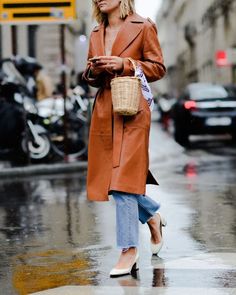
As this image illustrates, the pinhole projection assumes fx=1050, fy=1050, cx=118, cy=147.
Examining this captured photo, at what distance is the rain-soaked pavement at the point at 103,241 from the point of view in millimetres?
6062

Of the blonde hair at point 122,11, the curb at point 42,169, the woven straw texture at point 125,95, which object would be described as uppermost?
the blonde hair at point 122,11

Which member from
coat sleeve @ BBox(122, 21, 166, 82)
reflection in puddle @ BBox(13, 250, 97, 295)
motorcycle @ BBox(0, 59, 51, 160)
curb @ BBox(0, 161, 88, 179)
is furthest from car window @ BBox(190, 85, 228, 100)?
coat sleeve @ BBox(122, 21, 166, 82)

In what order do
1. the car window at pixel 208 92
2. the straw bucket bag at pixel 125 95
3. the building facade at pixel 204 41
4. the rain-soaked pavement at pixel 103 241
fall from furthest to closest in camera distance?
the building facade at pixel 204 41 → the car window at pixel 208 92 → the straw bucket bag at pixel 125 95 → the rain-soaked pavement at pixel 103 241

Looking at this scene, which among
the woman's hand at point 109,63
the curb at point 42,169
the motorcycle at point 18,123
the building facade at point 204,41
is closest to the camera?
the woman's hand at point 109,63

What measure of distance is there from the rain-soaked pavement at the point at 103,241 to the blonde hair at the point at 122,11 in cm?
158

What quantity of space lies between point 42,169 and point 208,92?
9.62 meters

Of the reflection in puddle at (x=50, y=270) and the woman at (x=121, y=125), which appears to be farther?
the woman at (x=121, y=125)

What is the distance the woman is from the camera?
252 inches

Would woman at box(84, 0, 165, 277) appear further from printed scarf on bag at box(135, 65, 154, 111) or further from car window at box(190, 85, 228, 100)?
car window at box(190, 85, 228, 100)

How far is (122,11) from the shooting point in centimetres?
662

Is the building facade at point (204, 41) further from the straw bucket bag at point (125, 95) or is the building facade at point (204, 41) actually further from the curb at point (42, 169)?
the straw bucket bag at point (125, 95)

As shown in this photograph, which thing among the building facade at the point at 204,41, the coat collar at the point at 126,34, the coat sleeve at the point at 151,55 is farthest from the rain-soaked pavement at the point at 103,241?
the building facade at the point at 204,41

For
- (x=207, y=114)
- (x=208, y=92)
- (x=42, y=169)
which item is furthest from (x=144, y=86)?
(x=208, y=92)

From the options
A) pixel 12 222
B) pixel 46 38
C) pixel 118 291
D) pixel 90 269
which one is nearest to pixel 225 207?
pixel 12 222
